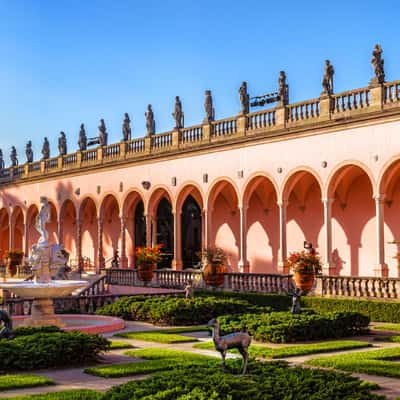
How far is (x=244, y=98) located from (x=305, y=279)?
964 centimetres

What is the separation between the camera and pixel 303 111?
24781 millimetres

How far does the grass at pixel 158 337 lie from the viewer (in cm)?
1464

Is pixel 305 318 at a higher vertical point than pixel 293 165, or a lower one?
lower

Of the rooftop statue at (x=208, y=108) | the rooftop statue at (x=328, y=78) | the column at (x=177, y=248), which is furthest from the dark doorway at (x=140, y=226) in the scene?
the rooftop statue at (x=328, y=78)

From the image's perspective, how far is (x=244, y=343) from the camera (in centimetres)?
909

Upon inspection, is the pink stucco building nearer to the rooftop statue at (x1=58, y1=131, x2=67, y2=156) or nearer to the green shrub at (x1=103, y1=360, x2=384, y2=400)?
the rooftop statue at (x1=58, y1=131, x2=67, y2=156)

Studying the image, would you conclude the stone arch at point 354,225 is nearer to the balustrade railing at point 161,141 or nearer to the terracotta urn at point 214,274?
the terracotta urn at point 214,274

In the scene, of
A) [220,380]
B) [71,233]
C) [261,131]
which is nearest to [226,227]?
[261,131]

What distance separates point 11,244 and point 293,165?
25.2 m

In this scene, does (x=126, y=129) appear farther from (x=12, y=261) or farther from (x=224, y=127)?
(x=12, y=261)

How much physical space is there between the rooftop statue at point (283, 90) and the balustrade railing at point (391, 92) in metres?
4.53

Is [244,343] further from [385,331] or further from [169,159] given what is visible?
[169,159]

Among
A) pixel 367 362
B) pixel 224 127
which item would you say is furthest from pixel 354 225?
pixel 367 362

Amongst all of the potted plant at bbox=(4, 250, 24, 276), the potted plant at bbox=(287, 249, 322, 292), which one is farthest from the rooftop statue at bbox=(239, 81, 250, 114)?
the potted plant at bbox=(4, 250, 24, 276)
